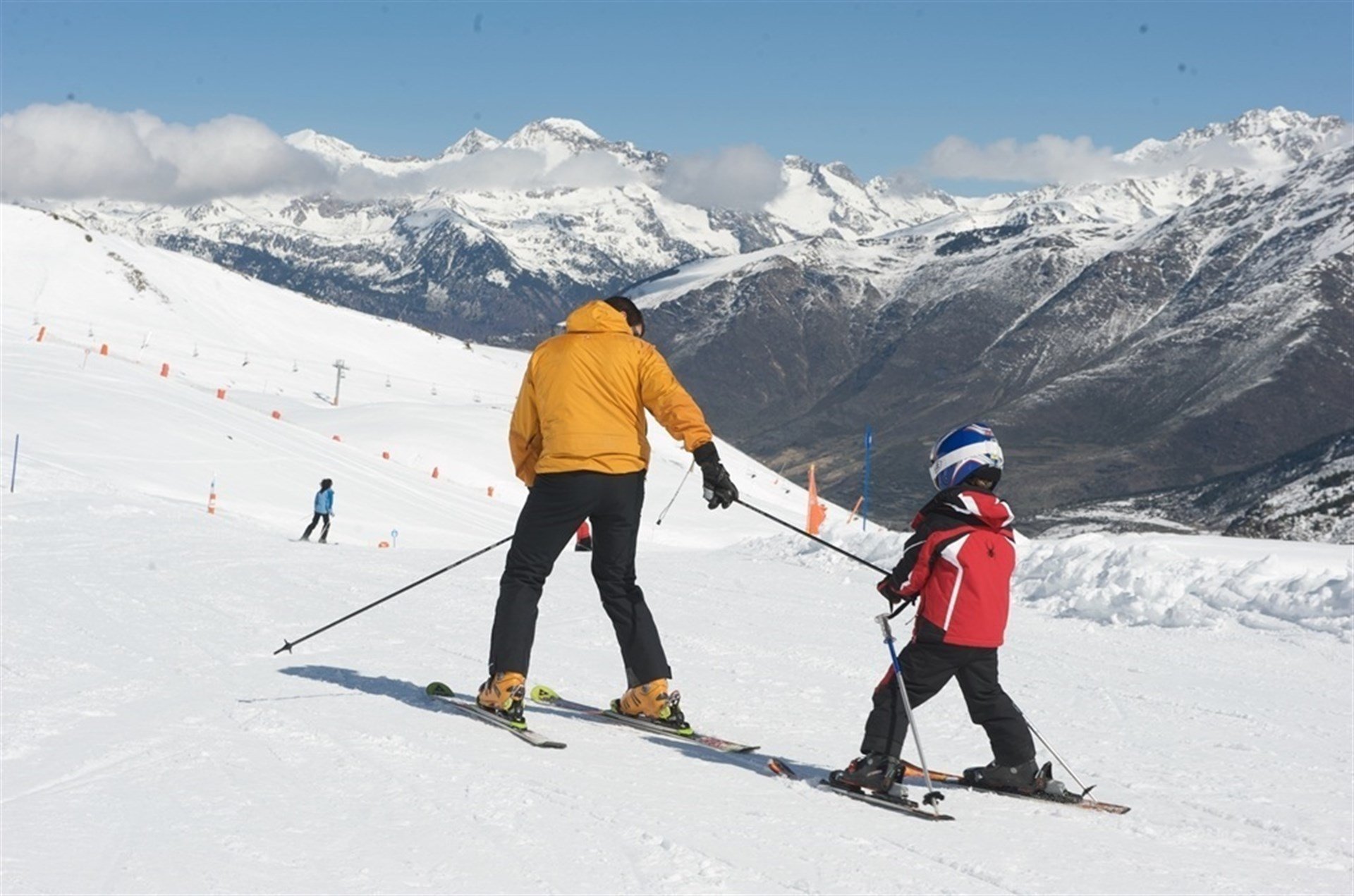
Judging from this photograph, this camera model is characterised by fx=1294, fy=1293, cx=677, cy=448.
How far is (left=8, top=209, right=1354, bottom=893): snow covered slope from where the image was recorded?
4.55 m

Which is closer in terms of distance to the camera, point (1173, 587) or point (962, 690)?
point (962, 690)

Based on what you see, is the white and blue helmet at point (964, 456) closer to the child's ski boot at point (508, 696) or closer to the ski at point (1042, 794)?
the ski at point (1042, 794)

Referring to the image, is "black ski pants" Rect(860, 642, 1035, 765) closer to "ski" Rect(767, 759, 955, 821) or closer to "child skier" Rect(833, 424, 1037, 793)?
"child skier" Rect(833, 424, 1037, 793)

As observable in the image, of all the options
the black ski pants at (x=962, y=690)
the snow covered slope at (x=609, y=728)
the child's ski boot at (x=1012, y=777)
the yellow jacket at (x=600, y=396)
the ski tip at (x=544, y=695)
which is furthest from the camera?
the ski tip at (x=544, y=695)

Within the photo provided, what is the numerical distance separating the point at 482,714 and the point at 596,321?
2.14 meters

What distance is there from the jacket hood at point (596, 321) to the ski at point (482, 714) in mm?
2023

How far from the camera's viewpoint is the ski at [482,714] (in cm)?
628

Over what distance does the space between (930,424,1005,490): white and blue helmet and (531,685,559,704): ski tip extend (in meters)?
Result: 2.81

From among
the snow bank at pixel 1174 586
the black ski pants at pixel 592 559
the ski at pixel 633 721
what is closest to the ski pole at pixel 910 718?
the ski at pixel 633 721

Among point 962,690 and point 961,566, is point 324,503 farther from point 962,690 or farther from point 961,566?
point 961,566

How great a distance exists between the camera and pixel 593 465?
6.45 meters

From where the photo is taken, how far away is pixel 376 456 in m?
40.4

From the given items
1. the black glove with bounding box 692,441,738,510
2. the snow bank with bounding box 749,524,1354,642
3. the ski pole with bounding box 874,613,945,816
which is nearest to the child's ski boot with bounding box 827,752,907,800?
the ski pole with bounding box 874,613,945,816

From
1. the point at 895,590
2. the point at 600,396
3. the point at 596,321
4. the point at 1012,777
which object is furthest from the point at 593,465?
the point at 1012,777
